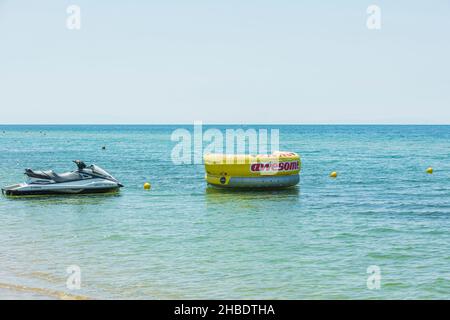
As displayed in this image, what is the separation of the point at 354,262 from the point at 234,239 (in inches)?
193

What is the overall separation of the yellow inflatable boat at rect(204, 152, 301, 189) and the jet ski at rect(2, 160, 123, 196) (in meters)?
5.90

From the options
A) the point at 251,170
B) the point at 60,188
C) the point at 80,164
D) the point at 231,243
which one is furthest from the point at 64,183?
the point at 231,243

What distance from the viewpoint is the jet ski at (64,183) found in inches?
1280

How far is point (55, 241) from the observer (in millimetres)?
21156

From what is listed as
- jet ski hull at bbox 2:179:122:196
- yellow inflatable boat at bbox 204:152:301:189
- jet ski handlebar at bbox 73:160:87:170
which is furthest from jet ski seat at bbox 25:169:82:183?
yellow inflatable boat at bbox 204:152:301:189

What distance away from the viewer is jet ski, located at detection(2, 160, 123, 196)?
32500 mm

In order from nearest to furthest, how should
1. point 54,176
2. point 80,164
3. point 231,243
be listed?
1. point 231,243
2. point 54,176
3. point 80,164

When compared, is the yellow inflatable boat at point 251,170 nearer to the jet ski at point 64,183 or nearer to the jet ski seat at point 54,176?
the jet ski at point 64,183

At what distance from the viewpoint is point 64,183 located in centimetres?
3291

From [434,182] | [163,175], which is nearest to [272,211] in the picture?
[434,182]

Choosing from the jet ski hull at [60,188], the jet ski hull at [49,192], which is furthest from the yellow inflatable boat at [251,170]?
the jet ski hull at [49,192]

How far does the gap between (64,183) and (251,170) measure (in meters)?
10.1

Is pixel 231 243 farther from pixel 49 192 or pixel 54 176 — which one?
pixel 54 176

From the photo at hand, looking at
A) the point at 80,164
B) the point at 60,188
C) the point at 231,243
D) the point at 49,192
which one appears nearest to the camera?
the point at 231,243
